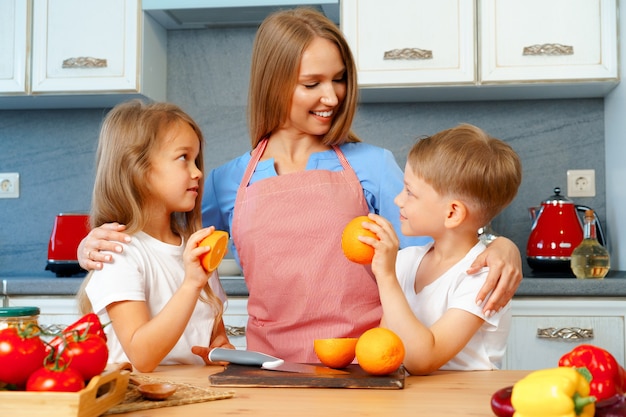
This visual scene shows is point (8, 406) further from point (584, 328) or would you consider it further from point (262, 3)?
point (262, 3)

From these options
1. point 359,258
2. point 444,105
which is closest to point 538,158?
point 444,105

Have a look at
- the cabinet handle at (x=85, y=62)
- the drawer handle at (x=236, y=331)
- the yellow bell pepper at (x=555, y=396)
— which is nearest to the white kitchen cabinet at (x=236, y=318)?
the drawer handle at (x=236, y=331)

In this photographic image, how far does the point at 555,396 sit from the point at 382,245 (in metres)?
0.50

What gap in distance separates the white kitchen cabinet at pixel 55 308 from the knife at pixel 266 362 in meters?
1.40

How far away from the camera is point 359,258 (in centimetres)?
120

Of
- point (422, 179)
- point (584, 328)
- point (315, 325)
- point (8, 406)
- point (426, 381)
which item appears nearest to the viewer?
point (8, 406)

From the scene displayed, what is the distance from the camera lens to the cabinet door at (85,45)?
8.79 feet

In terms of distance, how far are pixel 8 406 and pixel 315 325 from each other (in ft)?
2.50

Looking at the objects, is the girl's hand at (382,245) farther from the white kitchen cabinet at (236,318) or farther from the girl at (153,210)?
the white kitchen cabinet at (236,318)

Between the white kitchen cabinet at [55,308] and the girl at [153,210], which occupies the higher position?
the girl at [153,210]

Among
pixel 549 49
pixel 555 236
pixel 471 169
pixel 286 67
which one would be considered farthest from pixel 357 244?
pixel 549 49

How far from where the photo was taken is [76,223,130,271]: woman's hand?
134 cm

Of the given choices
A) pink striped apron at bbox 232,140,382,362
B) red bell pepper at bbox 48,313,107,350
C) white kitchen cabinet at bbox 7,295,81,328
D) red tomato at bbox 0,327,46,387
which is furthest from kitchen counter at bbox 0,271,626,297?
red tomato at bbox 0,327,46,387

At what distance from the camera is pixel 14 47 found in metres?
2.71
